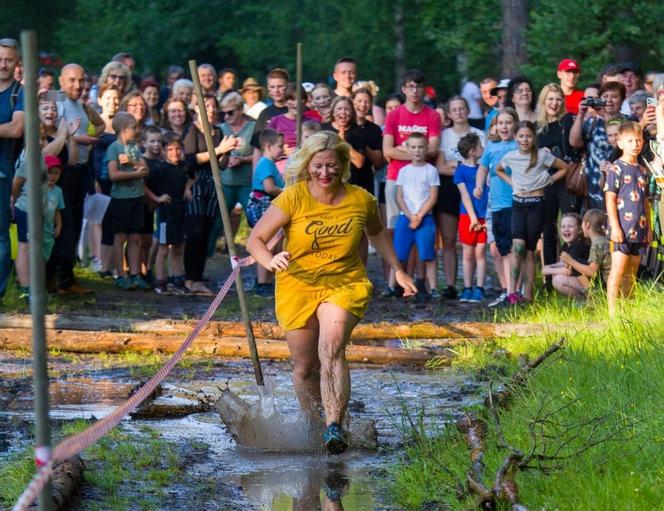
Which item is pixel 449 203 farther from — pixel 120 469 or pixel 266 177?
pixel 120 469

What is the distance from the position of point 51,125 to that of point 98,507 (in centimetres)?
850

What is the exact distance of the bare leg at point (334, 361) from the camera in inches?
336

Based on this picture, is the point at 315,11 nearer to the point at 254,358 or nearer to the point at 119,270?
the point at 119,270

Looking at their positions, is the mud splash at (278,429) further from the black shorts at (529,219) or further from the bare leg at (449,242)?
the bare leg at (449,242)

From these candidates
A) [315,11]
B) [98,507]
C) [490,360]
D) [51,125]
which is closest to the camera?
[98,507]

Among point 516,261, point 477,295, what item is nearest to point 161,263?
point 477,295

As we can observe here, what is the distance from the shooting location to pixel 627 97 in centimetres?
1594

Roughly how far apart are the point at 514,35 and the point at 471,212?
12.2 metres

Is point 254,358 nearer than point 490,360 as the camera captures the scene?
Yes

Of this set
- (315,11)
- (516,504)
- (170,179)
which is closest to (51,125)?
(170,179)

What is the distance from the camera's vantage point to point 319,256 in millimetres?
8789

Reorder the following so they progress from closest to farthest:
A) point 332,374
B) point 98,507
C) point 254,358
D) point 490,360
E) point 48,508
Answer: point 48,508 < point 98,507 < point 332,374 < point 254,358 < point 490,360

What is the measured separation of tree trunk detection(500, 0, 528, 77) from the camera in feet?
88.8

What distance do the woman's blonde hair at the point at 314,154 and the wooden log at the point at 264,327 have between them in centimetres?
335
